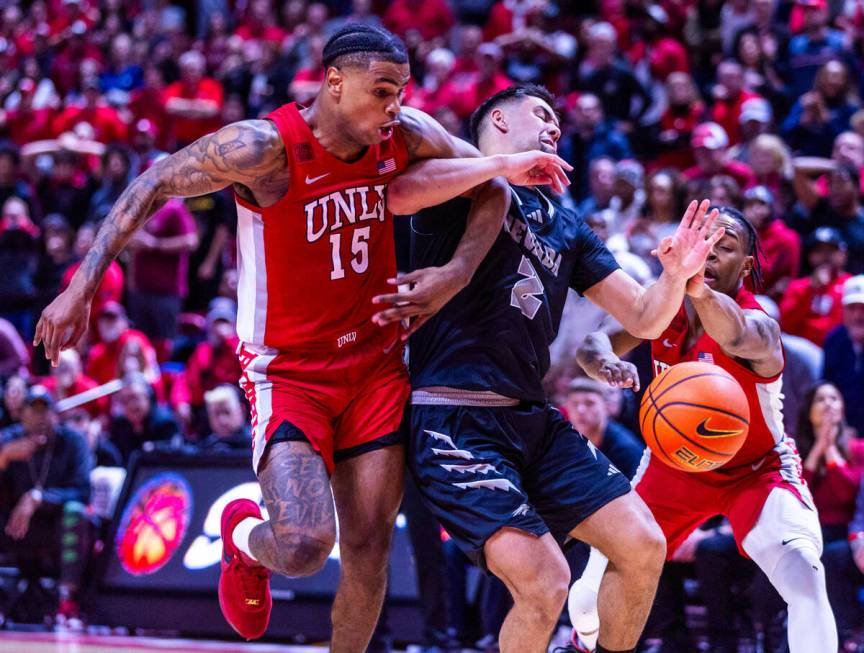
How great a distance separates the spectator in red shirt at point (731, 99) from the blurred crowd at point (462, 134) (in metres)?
0.02

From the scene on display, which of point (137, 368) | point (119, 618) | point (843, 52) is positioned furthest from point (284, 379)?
point (843, 52)

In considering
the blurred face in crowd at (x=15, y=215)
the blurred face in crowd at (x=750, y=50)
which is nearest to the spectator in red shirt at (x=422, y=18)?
the blurred face in crowd at (x=750, y=50)

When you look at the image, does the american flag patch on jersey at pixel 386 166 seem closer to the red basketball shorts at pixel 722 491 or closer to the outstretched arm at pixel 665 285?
the outstretched arm at pixel 665 285

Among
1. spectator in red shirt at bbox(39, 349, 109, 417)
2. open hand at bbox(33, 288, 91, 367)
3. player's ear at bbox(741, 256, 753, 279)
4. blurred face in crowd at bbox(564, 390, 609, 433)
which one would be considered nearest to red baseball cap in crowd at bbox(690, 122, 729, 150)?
blurred face in crowd at bbox(564, 390, 609, 433)

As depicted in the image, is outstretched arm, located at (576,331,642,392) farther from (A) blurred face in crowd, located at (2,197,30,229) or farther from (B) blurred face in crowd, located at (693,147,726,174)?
(A) blurred face in crowd, located at (2,197,30,229)

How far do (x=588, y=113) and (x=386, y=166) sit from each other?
7.75 metres

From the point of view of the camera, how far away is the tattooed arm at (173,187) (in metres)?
4.34

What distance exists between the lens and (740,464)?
216 inches

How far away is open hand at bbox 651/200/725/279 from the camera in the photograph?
4750 mm

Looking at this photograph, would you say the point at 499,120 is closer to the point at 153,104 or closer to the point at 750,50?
the point at 750,50

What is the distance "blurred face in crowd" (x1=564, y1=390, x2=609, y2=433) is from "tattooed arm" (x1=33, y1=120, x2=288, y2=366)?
3400 mm

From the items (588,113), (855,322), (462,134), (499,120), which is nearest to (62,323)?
(499,120)

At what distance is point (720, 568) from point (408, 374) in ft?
10.1

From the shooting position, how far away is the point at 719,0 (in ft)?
44.9
